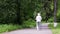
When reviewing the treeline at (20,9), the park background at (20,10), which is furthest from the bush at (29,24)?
the treeline at (20,9)

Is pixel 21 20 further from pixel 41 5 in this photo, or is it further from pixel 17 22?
pixel 41 5

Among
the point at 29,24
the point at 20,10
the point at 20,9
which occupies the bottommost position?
the point at 29,24

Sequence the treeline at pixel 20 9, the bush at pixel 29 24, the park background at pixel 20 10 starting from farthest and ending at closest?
the bush at pixel 29 24 < the treeline at pixel 20 9 < the park background at pixel 20 10

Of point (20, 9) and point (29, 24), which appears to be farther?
point (29, 24)

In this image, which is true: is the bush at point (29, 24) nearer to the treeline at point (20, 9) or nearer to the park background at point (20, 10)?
the park background at point (20, 10)

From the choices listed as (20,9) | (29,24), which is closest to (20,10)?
(20,9)

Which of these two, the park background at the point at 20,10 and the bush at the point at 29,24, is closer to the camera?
the park background at the point at 20,10

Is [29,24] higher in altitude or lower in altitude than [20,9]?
lower

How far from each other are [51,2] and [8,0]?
5.55m

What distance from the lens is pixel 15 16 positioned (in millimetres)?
20516

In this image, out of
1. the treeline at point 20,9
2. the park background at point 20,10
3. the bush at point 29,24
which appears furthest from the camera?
the bush at point 29,24

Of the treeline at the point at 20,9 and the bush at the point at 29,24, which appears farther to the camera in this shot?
the bush at the point at 29,24

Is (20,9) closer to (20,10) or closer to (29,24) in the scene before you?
(20,10)

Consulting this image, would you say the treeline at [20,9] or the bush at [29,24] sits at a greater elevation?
the treeline at [20,9]
